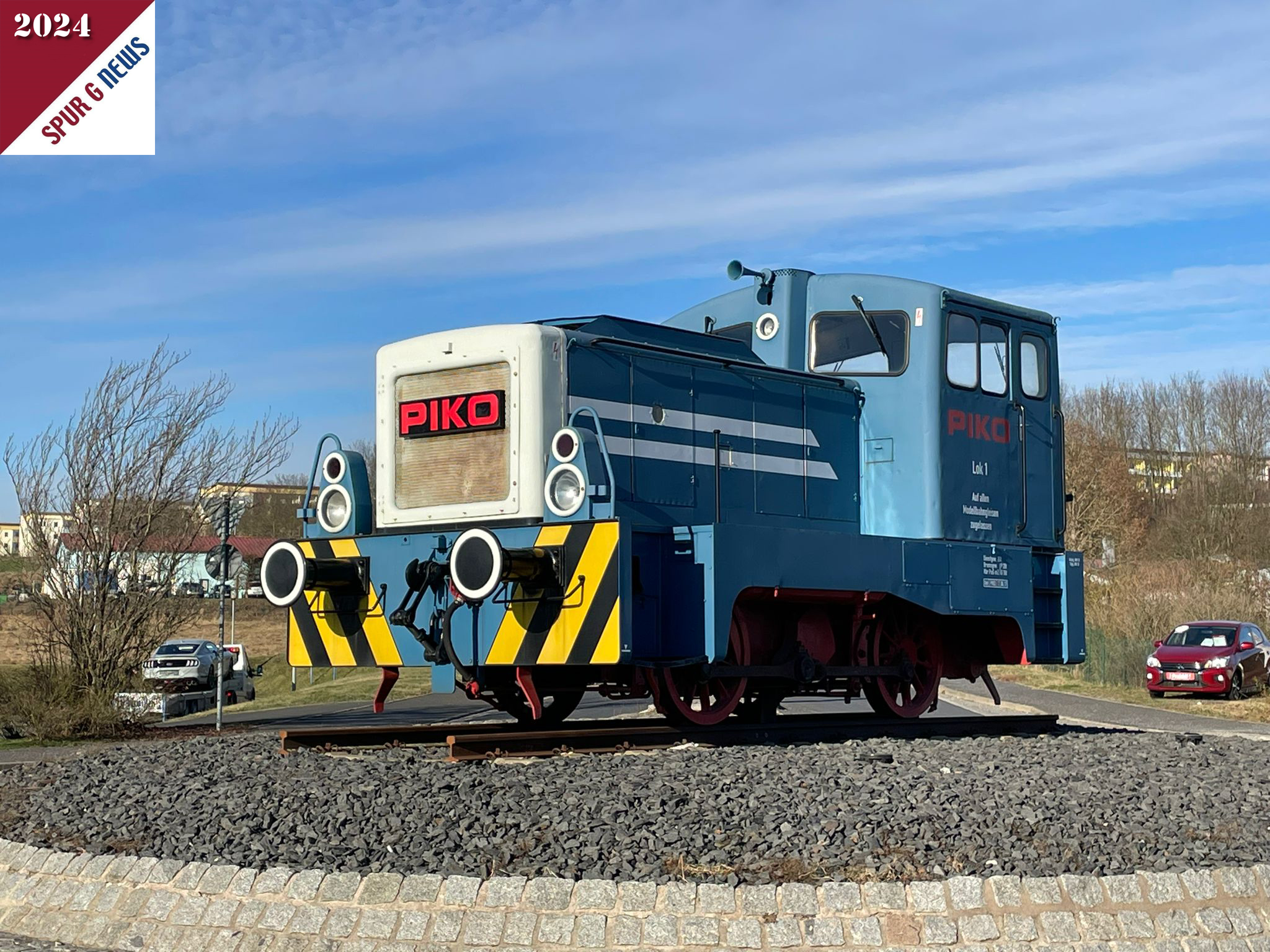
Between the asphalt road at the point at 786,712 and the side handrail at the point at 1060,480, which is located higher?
the side handrail at the point at 1060,480

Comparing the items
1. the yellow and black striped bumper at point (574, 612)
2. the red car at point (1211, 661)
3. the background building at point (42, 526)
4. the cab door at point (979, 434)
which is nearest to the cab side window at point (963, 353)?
the cab door at point (979, 434)

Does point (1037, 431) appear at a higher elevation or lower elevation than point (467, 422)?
higher

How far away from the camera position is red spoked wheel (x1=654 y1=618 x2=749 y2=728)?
9.41m

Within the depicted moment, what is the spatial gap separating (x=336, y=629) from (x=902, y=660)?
459 centimetres

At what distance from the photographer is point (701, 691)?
9875 mm

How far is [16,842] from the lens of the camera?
6.91m

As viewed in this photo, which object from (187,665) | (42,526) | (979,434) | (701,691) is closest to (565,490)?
(701,691)

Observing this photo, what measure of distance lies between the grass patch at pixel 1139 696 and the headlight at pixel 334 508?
14.0m

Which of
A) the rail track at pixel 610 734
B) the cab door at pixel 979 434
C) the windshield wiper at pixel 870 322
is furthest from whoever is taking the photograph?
the windshield wiper at pixel 870 322

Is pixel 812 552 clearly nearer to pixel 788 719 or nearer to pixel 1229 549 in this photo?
pixel 788 719

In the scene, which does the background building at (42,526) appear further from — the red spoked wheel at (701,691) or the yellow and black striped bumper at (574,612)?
the red spoked wheel at (701,691)

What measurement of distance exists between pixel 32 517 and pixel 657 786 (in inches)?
500

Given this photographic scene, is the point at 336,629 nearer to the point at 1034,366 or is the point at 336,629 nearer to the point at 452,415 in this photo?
the point at 452,415

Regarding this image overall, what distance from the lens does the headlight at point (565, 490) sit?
8.75 metres
